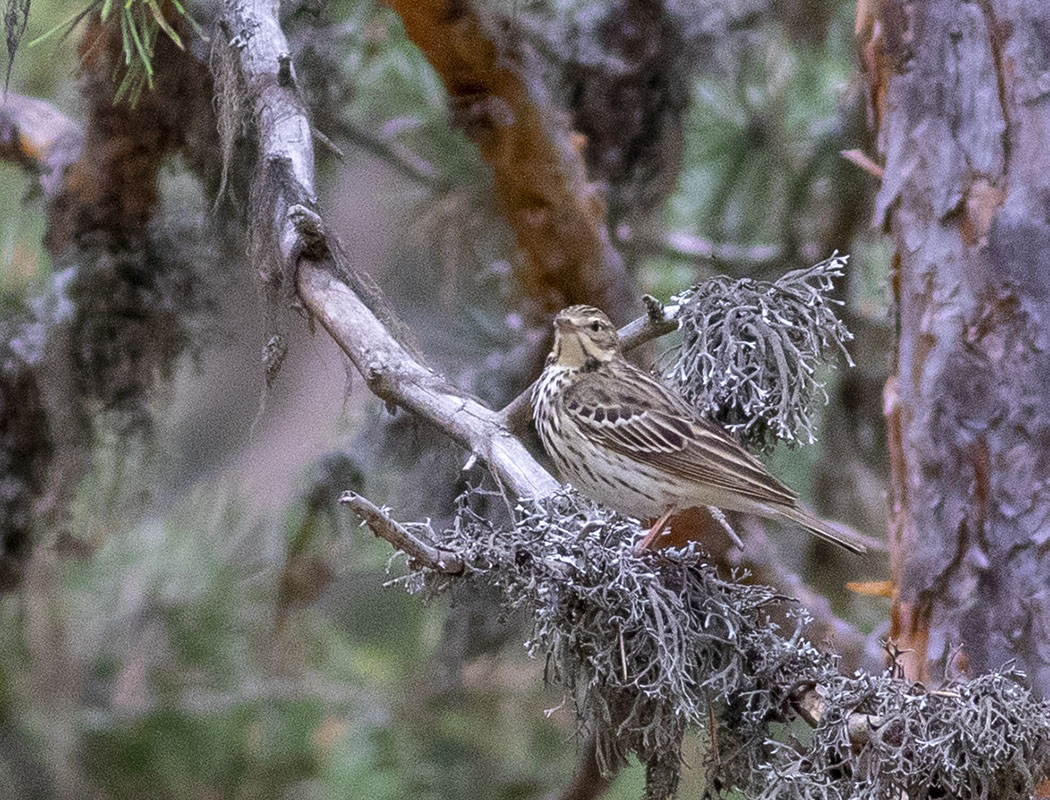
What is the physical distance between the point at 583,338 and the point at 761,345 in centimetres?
79

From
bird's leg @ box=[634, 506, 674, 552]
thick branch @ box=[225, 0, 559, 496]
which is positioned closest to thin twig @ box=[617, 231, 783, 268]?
bird's leg @ box=[634, 506, 674, 552]

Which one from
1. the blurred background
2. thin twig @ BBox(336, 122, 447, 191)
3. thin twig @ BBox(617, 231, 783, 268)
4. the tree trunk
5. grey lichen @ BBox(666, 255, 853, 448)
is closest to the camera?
grey lichen @ BBox(666, 255, 853, 448)

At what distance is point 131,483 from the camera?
231 inches

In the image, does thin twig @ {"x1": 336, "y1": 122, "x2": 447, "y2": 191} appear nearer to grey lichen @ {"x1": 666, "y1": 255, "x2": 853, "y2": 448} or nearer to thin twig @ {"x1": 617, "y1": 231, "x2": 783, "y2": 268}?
thin twig @ {"x1": 617, "y1": 231, "x2": 783, "y2": 268}

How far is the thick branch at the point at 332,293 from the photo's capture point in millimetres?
2834

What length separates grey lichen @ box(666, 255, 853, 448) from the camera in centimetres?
307

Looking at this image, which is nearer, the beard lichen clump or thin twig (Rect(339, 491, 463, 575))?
thin twig (Rect(339, 491, 463, 575))

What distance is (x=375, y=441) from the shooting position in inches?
223

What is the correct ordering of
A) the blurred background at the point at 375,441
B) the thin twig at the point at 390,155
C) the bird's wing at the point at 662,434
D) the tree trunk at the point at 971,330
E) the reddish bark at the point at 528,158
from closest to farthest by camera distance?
the bird's wing at the point at 662,434, the tree trunk at the point at 971,330, the reddish bark at the point at 528,158, the blurred background at the point at 375,441, the thin twig at the point at 390,155

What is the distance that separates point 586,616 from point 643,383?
3.64 ft

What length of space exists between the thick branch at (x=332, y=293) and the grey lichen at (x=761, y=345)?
0.53 metres

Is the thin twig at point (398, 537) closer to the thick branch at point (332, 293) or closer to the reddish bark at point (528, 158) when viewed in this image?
the thick branch at point (332, 293)

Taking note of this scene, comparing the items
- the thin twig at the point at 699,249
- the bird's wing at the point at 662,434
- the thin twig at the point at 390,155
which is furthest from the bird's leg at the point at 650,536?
the thin twig at the point at 390,155

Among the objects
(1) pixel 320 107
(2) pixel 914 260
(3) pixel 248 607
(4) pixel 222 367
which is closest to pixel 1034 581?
(2) pixel 914 260
